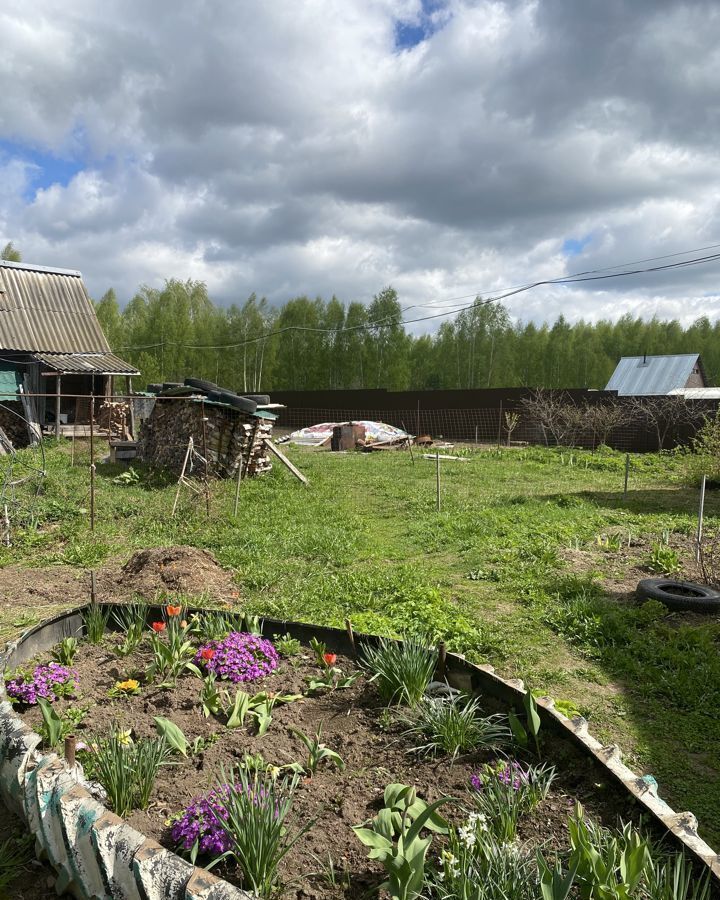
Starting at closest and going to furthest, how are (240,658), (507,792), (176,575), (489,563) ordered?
1. (507,792)
2. (240,658)
3. (176,575)
4. (489,563)

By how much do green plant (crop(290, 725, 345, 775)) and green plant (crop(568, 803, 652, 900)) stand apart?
1.04 m

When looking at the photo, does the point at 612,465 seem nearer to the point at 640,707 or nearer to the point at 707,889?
the point at 640,707

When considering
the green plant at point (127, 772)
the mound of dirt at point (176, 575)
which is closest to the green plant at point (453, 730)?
the green plant at point (127, 772)

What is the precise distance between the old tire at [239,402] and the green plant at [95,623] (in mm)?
7118

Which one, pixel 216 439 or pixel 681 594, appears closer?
pixel 681 594

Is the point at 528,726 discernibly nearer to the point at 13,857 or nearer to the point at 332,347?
the point at 13,857

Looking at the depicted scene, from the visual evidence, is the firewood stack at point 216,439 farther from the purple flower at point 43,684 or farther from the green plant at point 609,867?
the green plant at point 609,867

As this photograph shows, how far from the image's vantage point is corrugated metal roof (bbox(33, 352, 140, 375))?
16.9 m

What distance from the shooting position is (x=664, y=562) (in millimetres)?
6113

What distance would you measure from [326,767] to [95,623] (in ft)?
6.55

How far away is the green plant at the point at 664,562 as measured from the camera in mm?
6078

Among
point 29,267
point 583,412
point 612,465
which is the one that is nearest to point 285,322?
point 29,267

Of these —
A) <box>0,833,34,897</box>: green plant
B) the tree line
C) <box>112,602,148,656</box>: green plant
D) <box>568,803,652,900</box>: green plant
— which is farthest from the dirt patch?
the tree line

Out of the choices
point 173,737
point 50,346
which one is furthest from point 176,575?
point 50,346
